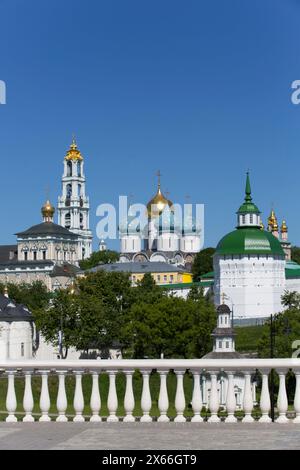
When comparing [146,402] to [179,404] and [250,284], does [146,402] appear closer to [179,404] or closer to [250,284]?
[179,404]

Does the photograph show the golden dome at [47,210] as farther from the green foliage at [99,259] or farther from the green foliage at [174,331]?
the green foliage at [174,331]

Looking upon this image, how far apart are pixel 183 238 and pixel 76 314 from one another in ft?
235

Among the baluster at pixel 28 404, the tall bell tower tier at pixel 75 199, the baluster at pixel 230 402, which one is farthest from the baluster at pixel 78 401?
the tall bell tower tier at pixel 75 199

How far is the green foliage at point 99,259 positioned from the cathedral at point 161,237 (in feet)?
3.91

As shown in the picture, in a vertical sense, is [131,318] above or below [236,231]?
below

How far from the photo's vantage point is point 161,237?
4978 inches

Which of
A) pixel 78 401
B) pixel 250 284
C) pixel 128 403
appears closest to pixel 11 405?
pixel 78 401

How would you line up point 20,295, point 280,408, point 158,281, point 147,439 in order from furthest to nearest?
point 158,281, point 20,295, point 280,408, point 147,439

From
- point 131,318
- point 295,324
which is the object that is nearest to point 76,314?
point 131,318

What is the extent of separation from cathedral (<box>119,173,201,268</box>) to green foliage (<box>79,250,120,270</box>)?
3.91ft

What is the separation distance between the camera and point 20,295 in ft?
268

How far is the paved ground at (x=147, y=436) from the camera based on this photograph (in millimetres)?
8773

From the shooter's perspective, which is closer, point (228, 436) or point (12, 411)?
point (228, 436)
